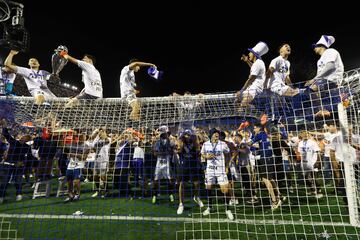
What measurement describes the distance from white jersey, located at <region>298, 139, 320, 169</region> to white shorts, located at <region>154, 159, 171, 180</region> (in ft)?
10.9

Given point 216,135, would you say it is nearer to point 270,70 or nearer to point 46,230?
point 270,70

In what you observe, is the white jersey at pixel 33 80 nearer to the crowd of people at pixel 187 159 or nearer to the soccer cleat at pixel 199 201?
the crowd of people at pixel 187 159

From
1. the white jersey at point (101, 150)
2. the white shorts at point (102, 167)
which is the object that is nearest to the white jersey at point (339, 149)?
the white jersey at point (101, 150)

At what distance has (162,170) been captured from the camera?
6.68 m

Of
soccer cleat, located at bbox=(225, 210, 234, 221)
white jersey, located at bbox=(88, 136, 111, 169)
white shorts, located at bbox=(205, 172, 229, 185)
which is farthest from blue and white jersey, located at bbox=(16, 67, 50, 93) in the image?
soccer cleat, located at bbox=(225, 210, 234, 221)

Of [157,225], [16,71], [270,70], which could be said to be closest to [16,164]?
[16,71]

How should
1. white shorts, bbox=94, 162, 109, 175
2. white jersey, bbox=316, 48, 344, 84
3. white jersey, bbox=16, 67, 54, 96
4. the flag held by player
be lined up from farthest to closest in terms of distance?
white shorts, bbox=94, 162, 109, 175 → white jersey, bbox=16, 67, 54, 96 → the flag held by player → white jersey, bbox=316, 48, 344, 84

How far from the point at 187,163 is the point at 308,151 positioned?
2.88 m

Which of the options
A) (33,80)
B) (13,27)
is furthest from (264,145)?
(13,27)

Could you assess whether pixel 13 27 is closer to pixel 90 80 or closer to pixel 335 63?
pixel 90 80

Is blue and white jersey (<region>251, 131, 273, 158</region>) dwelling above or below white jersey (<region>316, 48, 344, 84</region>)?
below

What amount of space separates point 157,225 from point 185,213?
936 mm

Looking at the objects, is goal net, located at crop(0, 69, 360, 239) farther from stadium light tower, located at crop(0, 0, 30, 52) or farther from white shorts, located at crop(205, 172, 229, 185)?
stadium light tower, located at crop(0, 0, 30, 52)

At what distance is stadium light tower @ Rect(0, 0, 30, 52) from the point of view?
32.3 feet
